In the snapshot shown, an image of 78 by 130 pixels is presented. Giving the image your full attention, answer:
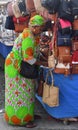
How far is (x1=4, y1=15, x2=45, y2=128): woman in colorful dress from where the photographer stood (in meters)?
4.66

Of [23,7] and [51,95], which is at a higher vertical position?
[23,7]

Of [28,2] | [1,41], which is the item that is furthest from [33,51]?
[1,41]

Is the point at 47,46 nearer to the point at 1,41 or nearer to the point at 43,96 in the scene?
the point at 43,96

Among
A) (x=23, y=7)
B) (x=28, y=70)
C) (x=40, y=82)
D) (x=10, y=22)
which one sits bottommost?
(x=40, y=82)

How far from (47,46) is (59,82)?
76cm

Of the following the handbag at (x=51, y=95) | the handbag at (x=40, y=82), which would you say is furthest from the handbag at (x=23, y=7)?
the handbag at (x=51, y=95)

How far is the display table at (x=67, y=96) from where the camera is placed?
4730 mm

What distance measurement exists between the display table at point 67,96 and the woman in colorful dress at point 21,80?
1.19 feet

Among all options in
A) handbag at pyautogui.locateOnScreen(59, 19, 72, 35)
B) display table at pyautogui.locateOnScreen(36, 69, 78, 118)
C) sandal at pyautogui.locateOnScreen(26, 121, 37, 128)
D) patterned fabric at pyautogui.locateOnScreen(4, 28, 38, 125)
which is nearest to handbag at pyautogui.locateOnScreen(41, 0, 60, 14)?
handbag at pyautogui.locateOnScreen(59, 19, 72, 35)

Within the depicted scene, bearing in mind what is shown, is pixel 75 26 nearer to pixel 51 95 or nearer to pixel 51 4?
pixel 51 4

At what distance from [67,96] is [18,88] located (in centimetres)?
68

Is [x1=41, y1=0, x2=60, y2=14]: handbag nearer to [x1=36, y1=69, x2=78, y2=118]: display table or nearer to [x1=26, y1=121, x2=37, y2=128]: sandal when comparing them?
[x1=36, y1=69, x2=78, y2=118]: display table

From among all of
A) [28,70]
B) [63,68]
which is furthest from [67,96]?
[28,70]

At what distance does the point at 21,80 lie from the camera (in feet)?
16.0
